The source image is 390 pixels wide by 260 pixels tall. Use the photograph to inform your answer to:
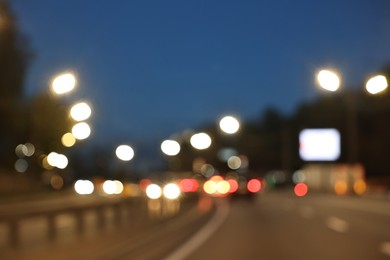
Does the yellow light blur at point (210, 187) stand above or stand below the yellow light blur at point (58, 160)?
below

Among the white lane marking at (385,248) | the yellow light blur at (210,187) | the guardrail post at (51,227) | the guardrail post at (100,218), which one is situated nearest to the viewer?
the guardrail post at (51,227)

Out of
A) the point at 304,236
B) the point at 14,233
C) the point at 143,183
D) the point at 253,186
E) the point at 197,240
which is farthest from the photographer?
the point at 253,186

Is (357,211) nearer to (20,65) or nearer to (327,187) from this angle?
(20,65)

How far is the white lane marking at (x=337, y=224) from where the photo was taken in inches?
1028

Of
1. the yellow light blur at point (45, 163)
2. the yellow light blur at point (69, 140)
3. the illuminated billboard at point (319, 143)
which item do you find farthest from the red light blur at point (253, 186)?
the illuminated billboard at point (319, 143)

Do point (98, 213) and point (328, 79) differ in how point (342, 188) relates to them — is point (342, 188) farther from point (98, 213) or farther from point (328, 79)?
point (98, 213)

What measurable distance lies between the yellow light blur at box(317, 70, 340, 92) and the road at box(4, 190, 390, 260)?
14.4 ft

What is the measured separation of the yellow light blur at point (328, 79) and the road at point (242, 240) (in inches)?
172

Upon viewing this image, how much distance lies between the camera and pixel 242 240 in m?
22.2

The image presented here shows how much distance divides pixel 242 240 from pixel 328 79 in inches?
204

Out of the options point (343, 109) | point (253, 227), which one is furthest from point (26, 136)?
point (343, 109)

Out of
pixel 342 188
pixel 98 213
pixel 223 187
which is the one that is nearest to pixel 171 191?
pixel 223 187

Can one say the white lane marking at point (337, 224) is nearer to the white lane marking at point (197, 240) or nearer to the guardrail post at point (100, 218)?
the white lane marking at point (197, 240)

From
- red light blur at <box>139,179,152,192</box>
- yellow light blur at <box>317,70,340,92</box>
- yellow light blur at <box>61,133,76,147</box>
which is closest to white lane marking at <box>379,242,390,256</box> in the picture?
yellow light blur at <box>317,70,340,92</box>
